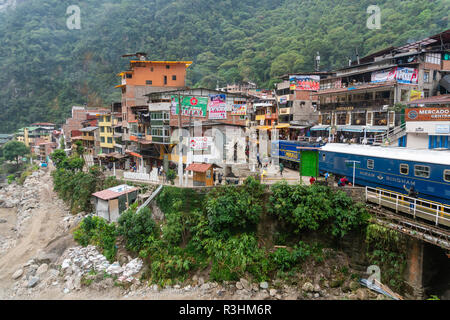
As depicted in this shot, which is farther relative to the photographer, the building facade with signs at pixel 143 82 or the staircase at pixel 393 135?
the building facade with signs at pixel 143 82

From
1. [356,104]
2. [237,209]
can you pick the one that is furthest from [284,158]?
[237,209]

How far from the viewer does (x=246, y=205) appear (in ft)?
61.9

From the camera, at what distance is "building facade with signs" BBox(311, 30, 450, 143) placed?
28969 mm

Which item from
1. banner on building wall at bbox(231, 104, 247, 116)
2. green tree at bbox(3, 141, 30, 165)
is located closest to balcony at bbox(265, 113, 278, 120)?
banner on building wall at bbox(231, 104, 247, 116)

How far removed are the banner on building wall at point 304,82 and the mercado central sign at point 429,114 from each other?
19.1 metres

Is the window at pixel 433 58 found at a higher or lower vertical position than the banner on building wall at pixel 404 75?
higher

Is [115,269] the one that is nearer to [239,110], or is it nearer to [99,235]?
[99,235]

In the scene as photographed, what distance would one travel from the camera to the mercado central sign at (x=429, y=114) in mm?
20312

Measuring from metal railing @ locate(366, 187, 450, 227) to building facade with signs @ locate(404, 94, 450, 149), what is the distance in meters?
7.22

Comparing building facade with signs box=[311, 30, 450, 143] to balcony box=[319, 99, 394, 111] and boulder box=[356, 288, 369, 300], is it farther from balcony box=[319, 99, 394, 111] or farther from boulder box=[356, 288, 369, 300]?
boulder box=[356, 288, 369, 300]

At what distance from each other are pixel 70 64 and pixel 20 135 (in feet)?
102

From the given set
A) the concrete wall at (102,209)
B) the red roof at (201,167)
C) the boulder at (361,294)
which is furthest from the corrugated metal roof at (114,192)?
the boulder at (361,294)

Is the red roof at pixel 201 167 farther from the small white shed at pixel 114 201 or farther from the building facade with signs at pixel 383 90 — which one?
the building facade with signs at pixel 383 90

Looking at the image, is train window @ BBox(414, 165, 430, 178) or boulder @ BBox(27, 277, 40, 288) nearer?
train window @ BBox(414, 165, 430, 178)
